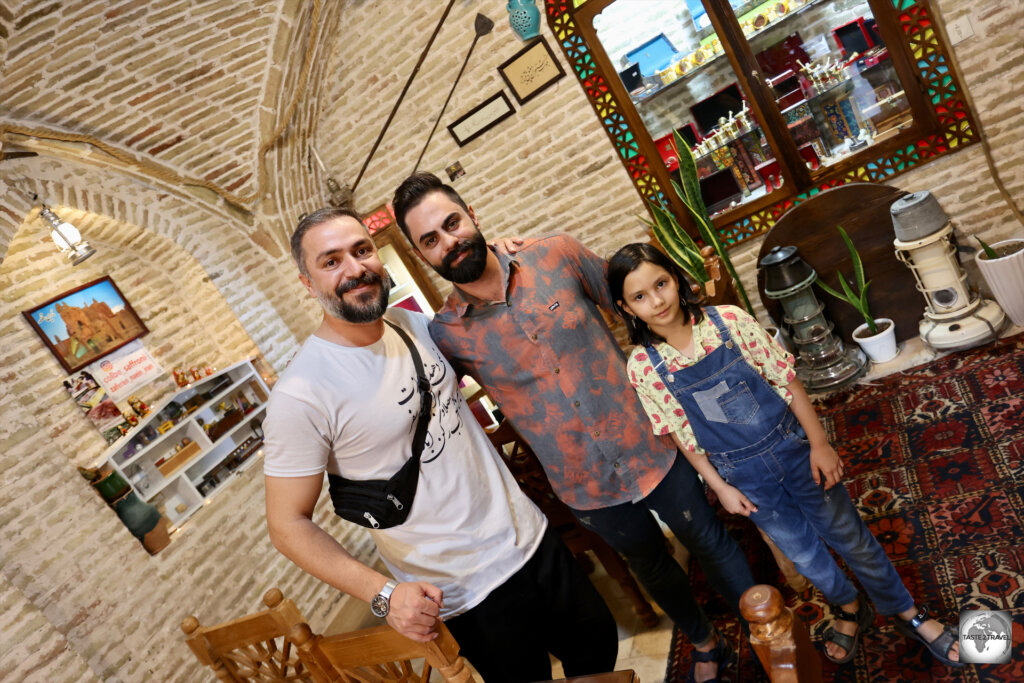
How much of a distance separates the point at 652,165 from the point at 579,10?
1116 millimetres

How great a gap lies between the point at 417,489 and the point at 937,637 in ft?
5.51

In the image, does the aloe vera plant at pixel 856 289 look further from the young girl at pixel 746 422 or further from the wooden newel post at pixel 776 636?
the wooden newel post at pixel 776 636

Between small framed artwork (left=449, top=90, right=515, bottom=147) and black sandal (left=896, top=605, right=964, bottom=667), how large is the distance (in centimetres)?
397

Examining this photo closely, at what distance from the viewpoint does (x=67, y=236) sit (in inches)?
158

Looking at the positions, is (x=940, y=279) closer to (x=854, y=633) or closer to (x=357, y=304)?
(x=854, y=633)

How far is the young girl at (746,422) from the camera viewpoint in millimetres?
1994

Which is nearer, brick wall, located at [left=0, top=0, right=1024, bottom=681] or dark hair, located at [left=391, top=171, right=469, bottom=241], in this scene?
dark hair, located at [left=391, top=171, right=469, bottom=241]

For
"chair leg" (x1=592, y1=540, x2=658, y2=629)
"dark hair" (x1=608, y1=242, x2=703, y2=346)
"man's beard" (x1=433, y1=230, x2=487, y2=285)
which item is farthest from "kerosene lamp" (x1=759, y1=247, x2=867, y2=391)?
"man's beard" (x1=433, y1=230, x2=487, y2=285)

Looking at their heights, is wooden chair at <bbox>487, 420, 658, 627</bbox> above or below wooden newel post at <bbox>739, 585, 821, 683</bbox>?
below

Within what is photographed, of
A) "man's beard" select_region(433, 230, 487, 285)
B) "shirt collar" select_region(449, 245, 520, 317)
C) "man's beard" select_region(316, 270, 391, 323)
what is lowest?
"shirt collar" select_region(449, 245, 520, 317)

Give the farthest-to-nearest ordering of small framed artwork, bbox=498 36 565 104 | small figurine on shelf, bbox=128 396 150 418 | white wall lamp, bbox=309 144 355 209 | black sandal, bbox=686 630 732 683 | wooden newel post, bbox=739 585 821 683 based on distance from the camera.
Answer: white wall lamp, bbox=309 144 355 209 → small figurine on shelf, bbox=128 396 150 418 → small framed artwork, bbox=498 36 565 104 → black sandal, bbox=686 630 732 683 → wooden newel post, bbox=739 585 821 683

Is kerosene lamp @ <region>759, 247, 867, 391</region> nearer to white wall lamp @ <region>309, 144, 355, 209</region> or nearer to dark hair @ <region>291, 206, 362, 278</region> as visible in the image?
dark hair @ <region>291, 206, 362, 278</region>

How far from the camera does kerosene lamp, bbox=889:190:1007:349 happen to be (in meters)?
3.62

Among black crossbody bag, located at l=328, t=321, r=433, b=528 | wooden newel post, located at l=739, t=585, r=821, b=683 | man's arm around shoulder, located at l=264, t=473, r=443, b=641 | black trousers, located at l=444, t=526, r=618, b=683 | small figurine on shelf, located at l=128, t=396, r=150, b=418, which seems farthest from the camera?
small figurine on shelf, located at l=128, t=396, r=150, b=418
